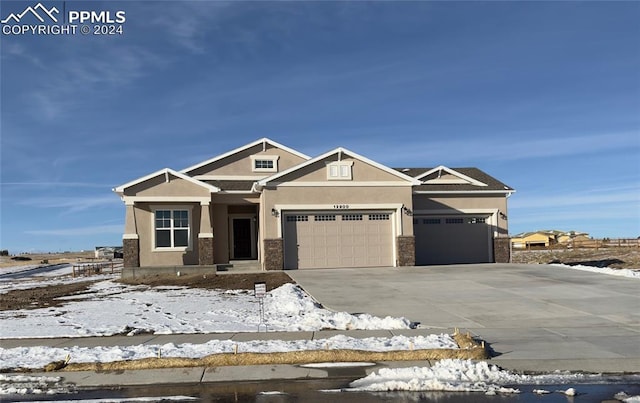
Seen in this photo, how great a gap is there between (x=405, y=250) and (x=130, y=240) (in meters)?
12.3

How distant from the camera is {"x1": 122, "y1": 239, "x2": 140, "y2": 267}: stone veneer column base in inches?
939

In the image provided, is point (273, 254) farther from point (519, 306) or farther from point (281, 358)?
point (281, 358)

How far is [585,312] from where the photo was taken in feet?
41.3

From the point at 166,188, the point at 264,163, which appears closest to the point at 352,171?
the point at 264,163

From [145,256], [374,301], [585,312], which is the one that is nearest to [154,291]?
[145,256]

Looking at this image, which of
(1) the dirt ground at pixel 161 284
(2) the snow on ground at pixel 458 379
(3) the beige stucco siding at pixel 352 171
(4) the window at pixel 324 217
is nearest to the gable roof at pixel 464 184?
(3) the beige stucco siding at pixel 352 171

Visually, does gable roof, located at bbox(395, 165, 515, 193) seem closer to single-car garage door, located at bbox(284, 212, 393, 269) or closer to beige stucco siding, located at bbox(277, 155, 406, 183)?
beige stucco siding, located at bbox(277, 155, 406, 183)

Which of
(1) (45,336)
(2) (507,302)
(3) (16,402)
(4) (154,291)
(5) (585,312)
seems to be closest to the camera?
(3) (16,402)

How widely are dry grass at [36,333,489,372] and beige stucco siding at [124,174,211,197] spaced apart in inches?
648

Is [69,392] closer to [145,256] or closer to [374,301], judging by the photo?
[374,301]

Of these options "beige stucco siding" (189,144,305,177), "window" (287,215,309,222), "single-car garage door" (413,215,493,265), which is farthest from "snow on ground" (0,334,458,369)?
"beige stucco siding" (189,144,305,177)

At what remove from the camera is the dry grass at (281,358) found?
8414 mm

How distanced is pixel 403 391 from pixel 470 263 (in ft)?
70.0

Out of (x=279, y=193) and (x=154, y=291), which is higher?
(x=279, y=193)
